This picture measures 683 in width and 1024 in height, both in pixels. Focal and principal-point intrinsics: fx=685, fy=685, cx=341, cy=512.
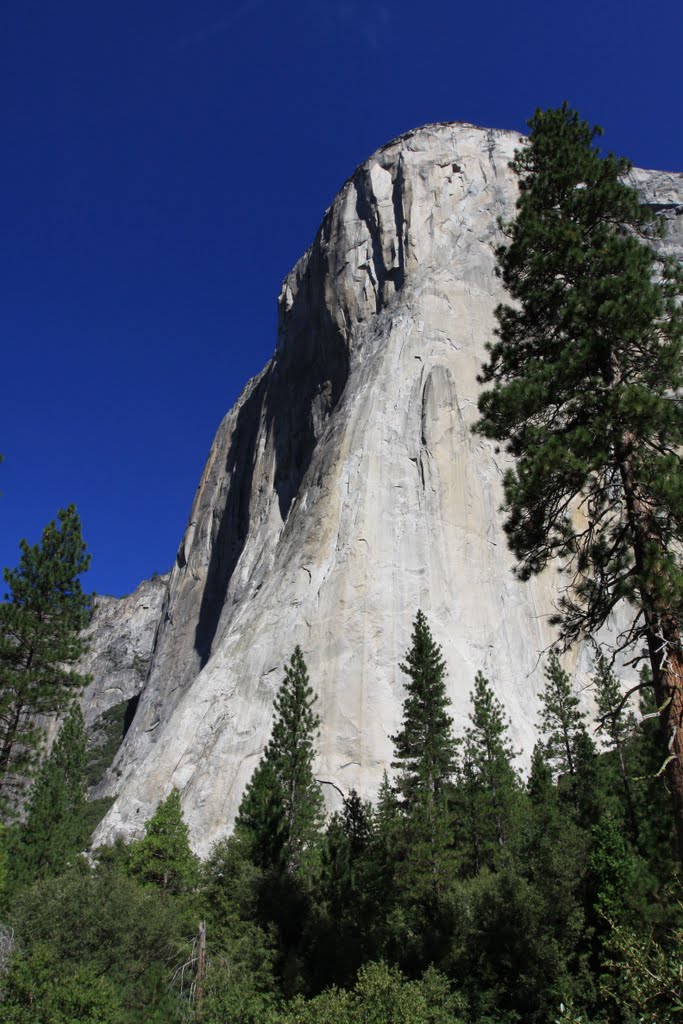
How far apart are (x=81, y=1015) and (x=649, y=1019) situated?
13431mm

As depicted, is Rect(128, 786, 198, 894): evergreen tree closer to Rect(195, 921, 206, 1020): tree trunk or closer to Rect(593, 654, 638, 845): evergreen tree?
Rect(195, 921, 206, 1020): tree trunk

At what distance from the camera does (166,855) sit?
29281mm

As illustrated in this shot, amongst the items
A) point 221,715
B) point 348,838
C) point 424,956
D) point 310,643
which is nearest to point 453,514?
point 310,643

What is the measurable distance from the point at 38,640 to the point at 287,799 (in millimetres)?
14059

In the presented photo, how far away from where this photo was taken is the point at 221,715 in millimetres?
36719

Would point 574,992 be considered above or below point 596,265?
below

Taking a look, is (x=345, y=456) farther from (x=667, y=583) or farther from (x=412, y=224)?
(x=667, y=583)

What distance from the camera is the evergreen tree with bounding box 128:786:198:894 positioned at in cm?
2828

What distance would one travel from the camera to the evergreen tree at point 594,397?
29.4 feet

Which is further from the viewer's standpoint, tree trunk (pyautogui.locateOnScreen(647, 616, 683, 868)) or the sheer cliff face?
the sheer cliff face

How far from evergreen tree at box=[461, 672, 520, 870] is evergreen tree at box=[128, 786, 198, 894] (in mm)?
11314

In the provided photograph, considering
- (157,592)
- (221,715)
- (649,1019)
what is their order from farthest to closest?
(157,592), (221,715), (649,1019)

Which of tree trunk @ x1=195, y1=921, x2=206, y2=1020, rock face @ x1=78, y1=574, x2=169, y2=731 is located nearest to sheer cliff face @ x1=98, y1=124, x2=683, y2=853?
tree trunk @ x1=195, y1=921, x2=206, y2=1020

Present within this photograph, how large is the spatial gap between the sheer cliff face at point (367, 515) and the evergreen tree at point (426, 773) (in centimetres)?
790
